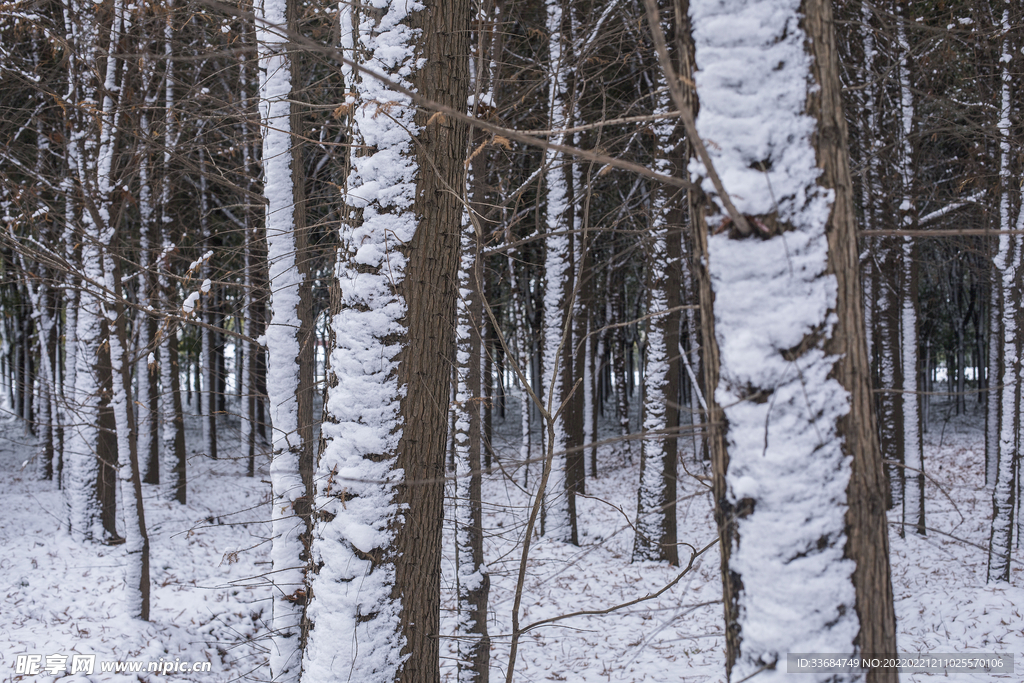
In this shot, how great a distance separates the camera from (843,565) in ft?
5.32

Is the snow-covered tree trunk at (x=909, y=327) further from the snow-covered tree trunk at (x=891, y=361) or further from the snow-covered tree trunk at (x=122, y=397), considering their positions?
the snow-covered tree trunk at (x=122, y=397)

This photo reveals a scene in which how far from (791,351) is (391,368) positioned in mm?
1833

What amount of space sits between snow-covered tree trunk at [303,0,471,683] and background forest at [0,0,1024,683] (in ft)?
0.05

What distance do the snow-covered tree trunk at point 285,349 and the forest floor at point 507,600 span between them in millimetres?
353

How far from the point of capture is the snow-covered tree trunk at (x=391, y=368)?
272 cm

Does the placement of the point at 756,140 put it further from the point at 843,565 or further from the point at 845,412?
the point at 843,565

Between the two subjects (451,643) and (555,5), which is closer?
(451,643)

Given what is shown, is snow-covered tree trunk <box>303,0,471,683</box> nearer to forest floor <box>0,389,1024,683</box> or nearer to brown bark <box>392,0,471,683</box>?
brown bark <box>392,0,471,683</box>

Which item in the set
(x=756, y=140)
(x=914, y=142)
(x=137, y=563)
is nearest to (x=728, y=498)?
(x=756, y=140)

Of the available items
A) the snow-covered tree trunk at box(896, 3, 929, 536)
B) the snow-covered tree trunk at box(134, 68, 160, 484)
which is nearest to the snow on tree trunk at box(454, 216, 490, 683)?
the snow-covered tree trunk at box(134, 68, 160, 484)

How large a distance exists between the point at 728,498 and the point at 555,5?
8429 millimetres

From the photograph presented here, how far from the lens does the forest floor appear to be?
611cm

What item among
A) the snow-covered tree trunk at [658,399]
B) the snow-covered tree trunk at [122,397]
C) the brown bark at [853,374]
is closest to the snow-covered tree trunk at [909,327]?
the snow-covered tree trunk at [658,399]

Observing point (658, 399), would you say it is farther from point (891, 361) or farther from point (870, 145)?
point (870, 145)
